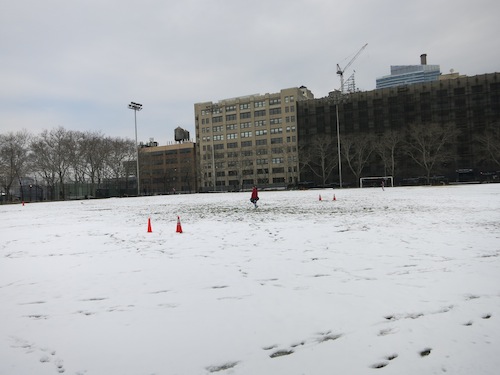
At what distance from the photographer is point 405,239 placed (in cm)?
928

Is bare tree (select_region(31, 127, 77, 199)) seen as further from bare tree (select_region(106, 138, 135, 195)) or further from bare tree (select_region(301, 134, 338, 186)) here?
bare tree (select_region(301, 134, 338, 186))

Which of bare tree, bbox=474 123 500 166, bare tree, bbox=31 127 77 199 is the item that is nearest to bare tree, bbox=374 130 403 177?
bare tree, bbox=474 123 500 166

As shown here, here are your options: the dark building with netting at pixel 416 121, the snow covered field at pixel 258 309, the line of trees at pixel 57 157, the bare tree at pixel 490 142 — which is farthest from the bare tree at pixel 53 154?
the bare tree at pixel 490 142

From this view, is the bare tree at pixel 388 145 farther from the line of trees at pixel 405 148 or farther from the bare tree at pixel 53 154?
the bare tree at pixel 53 154

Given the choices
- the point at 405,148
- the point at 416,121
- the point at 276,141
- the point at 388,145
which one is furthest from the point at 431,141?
the point at 276,141

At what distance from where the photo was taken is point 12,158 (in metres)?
60.5

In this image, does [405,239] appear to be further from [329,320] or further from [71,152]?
[71,152]

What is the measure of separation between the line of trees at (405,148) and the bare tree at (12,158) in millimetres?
62025

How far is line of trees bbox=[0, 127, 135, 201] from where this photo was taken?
61.8 metres

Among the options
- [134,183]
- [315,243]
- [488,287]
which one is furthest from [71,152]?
[488,287]

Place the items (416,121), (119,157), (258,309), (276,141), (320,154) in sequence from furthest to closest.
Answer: (276,141) < (320,154) < (416,121) < (119,157) < (258,309)

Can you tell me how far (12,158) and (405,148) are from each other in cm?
8422

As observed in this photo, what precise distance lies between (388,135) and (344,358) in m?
84.0

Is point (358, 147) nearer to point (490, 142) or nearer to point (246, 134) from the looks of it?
point (490, 142)
